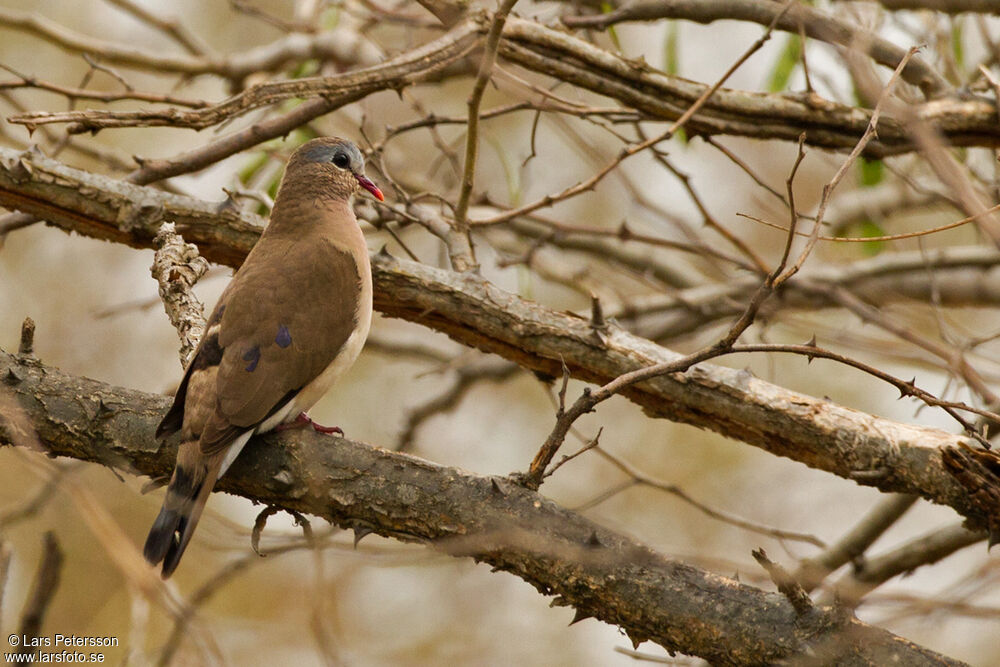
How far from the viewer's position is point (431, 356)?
607cm

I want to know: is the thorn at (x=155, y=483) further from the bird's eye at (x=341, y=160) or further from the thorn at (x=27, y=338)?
the bird's eye at (x=341, y=160)

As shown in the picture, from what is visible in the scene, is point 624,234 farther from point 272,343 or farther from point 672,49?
point 272,343

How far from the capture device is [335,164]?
4336mm

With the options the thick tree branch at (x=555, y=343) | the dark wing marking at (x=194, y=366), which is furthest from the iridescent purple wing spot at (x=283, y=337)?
the thick tree branch at (x=555, y=343)

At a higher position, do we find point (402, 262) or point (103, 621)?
point (402, 262)

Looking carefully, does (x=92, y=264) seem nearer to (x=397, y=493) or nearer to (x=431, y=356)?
(x=431, y=356)

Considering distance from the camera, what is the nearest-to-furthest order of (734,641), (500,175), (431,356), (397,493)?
(734,641) → (397,493) → (431,356) → (500,175)

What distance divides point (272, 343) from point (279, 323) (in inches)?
3.4

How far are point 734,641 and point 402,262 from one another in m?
1.93

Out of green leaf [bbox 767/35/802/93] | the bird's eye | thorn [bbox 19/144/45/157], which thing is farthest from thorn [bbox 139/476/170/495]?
green leaf [bbox 767/35/802/93]

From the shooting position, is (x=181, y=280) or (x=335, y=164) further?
(x=335, y=164)

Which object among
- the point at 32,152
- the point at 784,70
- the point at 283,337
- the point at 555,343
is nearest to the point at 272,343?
the point at 283,337

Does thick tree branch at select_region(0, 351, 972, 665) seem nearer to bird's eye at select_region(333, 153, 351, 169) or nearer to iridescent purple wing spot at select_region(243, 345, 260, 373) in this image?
iridescent purple wing spot at select_region(243, 345, 260, 373)

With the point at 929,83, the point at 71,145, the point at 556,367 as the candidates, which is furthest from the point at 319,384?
the point at 929,83
